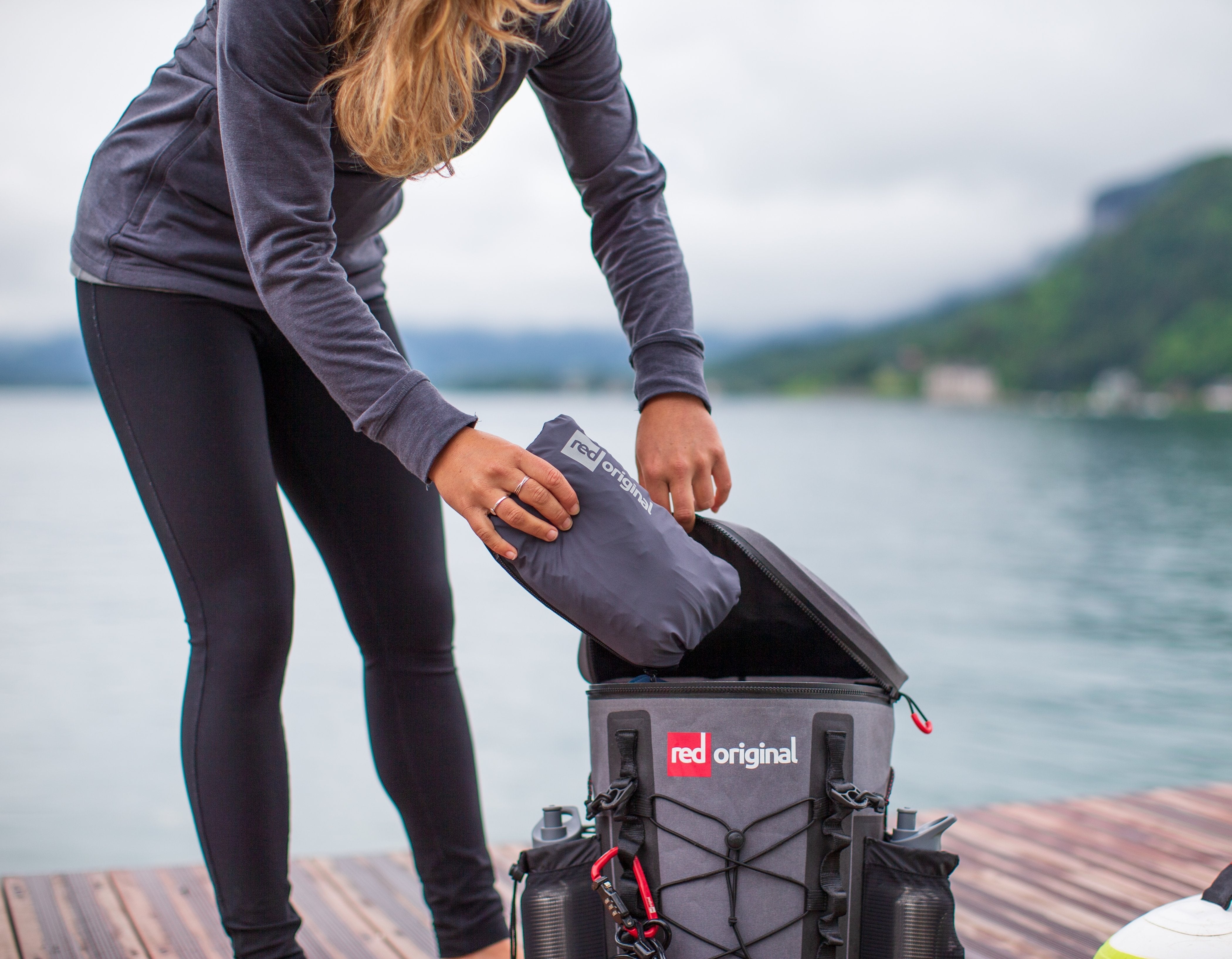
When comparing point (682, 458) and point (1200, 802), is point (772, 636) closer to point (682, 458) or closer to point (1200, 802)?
point (682, 458)

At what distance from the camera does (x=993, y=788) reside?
443 centimetres

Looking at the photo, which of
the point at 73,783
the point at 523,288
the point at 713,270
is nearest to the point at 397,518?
the point at 73,783

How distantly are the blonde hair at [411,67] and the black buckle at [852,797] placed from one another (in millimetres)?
689

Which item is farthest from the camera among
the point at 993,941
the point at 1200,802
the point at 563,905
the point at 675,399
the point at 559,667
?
the point at 559,667

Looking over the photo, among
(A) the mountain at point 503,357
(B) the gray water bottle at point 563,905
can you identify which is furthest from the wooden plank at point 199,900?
(A) the mountain at point 503,357

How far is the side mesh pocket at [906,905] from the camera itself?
86cm

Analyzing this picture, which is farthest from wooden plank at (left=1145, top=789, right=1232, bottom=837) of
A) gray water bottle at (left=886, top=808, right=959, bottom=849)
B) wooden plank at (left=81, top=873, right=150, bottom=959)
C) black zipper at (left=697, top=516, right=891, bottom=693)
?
wooden plank at (left=81, top=873, right=150, bottom=959)

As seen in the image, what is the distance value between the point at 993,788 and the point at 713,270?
5086cm

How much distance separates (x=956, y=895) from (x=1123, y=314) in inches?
2015

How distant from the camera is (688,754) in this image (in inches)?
34.7

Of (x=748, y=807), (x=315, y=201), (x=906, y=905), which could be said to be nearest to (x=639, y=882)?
(x=748, y=807)

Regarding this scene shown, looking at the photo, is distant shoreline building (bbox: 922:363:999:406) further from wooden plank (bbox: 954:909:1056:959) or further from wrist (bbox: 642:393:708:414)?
wrist (bbox: 642:393:708:414)

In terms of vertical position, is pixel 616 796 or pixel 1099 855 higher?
pixel 616 796

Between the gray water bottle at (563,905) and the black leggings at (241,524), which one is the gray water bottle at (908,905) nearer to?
the gray water bottle at (563,905)
